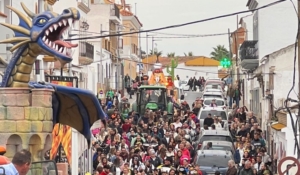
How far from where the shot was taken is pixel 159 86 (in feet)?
149

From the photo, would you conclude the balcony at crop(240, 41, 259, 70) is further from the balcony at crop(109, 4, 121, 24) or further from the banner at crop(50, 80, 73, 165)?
the banner at crop(50, 80, 73, 165)

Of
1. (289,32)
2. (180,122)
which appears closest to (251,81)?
(289,32)

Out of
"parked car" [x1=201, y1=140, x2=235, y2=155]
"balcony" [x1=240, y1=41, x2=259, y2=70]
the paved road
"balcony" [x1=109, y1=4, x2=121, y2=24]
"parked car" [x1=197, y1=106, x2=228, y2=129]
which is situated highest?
"balcony" [x1=109, y1=4, x2=121, y2=24]

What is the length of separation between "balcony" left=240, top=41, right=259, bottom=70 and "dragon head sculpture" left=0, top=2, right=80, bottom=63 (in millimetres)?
35285

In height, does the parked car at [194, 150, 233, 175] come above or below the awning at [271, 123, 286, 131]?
below

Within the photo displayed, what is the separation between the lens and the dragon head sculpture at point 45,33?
12.7 metres

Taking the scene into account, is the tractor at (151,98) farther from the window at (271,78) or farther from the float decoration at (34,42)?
the float decoration at (34,42)

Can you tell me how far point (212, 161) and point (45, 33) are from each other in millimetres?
12312

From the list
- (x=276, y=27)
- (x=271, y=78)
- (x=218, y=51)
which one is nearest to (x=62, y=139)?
(x=271, y=78)

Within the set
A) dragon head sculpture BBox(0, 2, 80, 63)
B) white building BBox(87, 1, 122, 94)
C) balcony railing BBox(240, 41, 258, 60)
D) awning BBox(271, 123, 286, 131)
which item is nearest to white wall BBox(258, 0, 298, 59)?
balcony railing BBox(240, 41, 258, 60)

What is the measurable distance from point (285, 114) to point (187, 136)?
16.7 feet

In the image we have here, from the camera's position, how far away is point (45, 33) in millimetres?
12805

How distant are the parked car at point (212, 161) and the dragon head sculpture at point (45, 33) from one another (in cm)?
1166

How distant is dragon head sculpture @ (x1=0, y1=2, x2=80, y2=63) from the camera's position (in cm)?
1273
